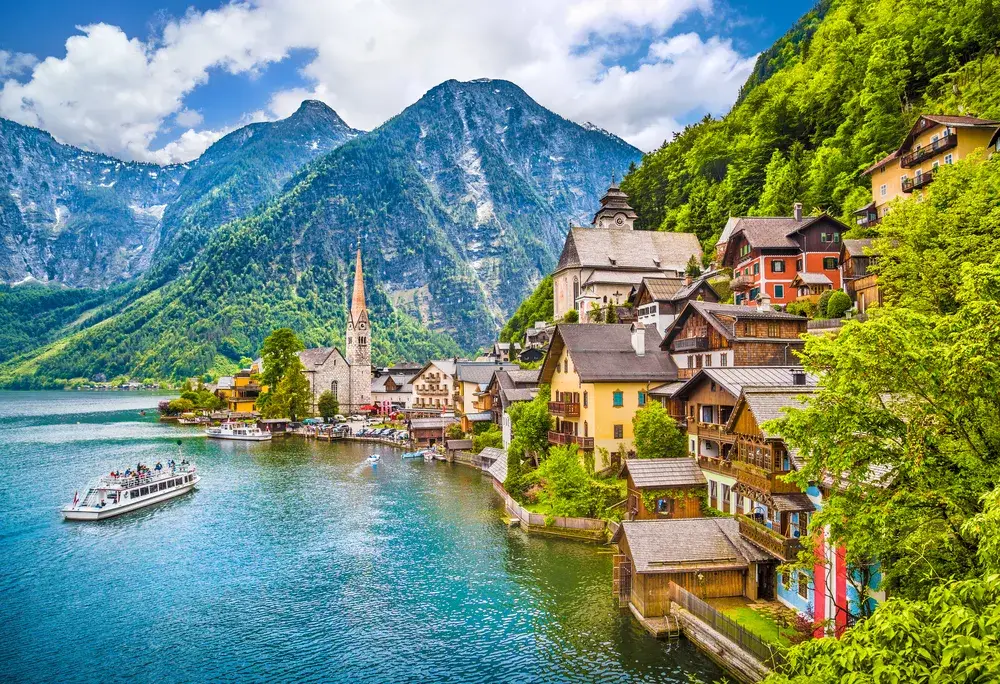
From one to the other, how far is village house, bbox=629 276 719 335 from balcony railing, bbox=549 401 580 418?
13.6 metres

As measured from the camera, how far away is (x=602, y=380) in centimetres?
4403

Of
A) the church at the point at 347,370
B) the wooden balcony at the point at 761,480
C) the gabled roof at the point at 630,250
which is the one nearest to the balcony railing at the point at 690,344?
the wooden balcony at the point at 761,480

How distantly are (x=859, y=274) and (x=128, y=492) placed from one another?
62064mm

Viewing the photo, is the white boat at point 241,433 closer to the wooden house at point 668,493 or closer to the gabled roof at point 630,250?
the gabled roof at point 630,250

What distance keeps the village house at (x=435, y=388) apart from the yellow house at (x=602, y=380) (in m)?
59.8

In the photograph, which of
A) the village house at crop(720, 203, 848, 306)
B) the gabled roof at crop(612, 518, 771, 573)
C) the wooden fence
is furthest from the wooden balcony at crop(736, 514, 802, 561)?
the village house at crop(720, 203, 848, 306)

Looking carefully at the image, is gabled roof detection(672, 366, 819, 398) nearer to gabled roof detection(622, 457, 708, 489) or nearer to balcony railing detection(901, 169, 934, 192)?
gabled roof detection(622, 457, 708, 489)

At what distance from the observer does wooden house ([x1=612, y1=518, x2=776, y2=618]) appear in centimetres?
2586

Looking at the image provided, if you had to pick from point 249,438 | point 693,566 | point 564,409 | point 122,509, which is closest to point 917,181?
point 564,409

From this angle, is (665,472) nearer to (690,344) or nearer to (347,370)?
(690,344)

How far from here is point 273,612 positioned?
95.9 feet

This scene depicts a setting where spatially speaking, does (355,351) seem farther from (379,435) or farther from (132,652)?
(132,652)

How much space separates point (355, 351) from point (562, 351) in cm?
9201

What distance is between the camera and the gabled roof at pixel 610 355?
1764 inches
